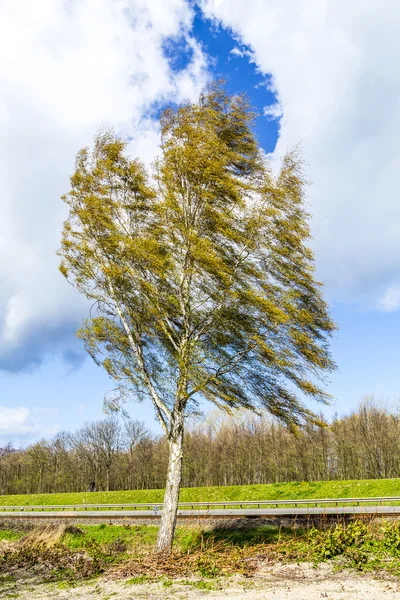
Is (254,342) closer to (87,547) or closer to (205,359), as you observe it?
(205,359)

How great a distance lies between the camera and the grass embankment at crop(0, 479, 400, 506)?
25.0m

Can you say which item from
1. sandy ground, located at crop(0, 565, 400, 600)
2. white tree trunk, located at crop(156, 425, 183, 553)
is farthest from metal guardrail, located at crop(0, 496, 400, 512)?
sandy ground, located at crop(0, 565, 400, 600)

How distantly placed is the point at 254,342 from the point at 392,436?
1453 inches

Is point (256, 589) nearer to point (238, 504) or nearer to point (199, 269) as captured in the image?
point (199, 269)

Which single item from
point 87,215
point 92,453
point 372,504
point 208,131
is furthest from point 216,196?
point 92,453

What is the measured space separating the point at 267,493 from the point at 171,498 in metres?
19.5

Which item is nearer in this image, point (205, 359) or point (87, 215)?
point (205, 359)

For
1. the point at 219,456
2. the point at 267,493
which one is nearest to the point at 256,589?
the point at 267,493

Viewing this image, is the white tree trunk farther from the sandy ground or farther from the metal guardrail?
the metal guardrail

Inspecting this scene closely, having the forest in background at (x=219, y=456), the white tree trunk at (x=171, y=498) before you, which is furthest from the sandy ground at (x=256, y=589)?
the forest in background at (x=219, y=456)

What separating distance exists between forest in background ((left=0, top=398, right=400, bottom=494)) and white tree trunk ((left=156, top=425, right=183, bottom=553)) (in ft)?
79.7

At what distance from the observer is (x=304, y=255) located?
38.9ft

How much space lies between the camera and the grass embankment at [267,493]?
25.0 metres

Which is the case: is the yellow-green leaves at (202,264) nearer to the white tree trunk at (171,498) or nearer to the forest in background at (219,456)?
the white tree trunk at (171,498)
